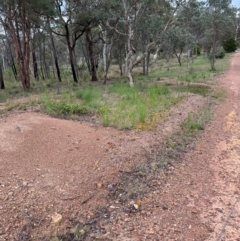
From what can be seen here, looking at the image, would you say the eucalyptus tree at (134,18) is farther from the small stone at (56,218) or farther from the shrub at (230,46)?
the shrub at (230,46)

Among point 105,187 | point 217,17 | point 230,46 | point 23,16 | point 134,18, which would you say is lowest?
point 105,187

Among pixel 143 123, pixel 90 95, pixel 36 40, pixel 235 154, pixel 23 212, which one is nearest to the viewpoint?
pixel 23 212

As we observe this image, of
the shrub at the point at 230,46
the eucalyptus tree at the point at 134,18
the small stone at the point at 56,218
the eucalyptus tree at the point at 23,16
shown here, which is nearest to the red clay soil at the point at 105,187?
the small stone at the point at 56,218

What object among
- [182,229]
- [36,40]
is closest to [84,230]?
[182,229]

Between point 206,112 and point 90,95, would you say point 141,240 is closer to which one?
point 206,112

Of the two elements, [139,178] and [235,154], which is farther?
[235,154]

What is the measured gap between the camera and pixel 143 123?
588 cm

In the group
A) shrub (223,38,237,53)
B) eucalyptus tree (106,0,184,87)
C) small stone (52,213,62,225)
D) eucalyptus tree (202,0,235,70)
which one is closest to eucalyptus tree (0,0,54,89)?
eucalyptus tree (106,0,184,87)

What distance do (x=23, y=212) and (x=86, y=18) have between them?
42.6 feet

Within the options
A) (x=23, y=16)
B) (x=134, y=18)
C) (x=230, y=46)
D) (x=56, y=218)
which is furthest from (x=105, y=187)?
(x=230, y=46)

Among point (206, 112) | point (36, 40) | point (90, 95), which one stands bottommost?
point (206, 112)

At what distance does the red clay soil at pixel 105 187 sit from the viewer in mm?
2836

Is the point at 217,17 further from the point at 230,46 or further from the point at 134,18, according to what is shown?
the point at 230,46

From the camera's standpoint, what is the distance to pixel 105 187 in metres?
3.58
